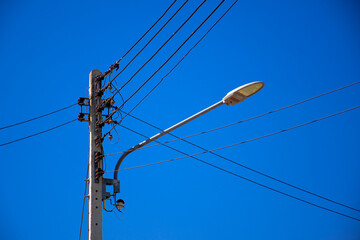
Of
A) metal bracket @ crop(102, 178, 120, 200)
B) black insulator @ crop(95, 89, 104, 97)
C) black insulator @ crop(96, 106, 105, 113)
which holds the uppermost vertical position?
black insulator @ crop(95, 89, 104, 97)

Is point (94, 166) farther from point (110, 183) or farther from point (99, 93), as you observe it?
point (99, 93)

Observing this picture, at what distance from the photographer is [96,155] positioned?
11.5 m

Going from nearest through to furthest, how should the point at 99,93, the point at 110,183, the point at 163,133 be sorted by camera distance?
the point at 163,133
the point at 110,183
the point at 99,93

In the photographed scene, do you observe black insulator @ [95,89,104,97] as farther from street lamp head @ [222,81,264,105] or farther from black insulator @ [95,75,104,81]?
street lamp head @ [222,81,264,105]

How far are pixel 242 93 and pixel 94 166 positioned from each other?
165 inches

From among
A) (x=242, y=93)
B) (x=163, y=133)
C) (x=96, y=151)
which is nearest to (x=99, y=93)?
(x=96, y=151)

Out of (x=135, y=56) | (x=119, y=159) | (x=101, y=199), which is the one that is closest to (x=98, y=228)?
(x=101, y=199)

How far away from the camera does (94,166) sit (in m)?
11.4

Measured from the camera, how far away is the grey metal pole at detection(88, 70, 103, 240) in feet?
35.0

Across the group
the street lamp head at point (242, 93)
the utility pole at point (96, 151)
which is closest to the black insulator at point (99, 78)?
the utility pole at point (96, 151)

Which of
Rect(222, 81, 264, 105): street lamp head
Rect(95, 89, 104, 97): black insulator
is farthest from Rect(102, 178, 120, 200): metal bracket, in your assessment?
Rect(222, 81, 264, 105): street lamp head

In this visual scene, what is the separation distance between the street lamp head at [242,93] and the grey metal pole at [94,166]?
373 cm

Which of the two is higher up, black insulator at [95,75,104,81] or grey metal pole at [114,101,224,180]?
black insulator at [95,75,104,81]

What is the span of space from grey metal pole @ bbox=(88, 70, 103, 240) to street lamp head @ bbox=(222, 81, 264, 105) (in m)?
3.73
